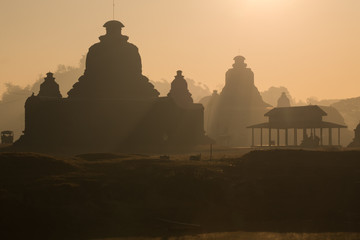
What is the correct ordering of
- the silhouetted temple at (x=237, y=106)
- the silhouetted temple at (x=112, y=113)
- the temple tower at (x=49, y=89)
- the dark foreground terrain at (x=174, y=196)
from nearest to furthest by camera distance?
the dark foreground terrain at (x=174, y=196)
the silhouetted temple at (x=112, y=113)
the temple tower at (x=49, y=89)
the silhouetted temple at (x=237, y=106)

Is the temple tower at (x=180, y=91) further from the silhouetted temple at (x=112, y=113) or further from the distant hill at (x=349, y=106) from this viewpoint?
the distant hill at (x=349, y=106)

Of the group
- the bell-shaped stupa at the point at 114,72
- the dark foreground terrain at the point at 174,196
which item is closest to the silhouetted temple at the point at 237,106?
the bell-shaped stupa at the point at 114,72

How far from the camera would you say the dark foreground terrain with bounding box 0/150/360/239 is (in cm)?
2467

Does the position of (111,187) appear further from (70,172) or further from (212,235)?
(212,235)

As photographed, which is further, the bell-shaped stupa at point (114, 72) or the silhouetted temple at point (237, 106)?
the silhouetted temple at point (237, 106)

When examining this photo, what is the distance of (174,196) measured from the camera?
2847cm

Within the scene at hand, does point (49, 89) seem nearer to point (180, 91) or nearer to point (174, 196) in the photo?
point (180, 91)

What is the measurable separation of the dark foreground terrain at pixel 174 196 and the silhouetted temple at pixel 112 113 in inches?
824

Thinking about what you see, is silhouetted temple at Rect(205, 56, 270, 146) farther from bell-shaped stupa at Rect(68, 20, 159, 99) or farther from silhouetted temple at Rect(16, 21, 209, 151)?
bell-shaped stupa at Rect(68, 20, 159, 99)

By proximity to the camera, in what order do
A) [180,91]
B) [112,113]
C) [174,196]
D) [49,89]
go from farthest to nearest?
[180,91]
[49,89]
[112,113]
[174,196]

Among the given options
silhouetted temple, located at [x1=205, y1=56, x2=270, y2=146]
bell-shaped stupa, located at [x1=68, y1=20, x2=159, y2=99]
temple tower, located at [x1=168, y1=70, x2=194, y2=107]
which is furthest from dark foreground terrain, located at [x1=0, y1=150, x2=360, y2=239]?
silhouetted temple, located at [x1=205, y1=56, x2=270, y2=146]

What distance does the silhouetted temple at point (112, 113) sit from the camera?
5578 cm

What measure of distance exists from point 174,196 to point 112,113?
2953cm

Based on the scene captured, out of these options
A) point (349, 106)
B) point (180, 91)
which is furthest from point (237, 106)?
point (349, 106)
